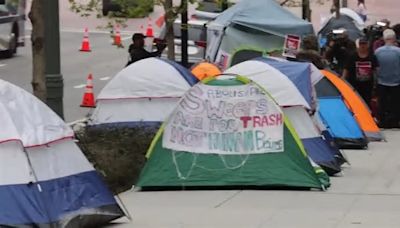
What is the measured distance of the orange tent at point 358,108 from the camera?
16.7 m

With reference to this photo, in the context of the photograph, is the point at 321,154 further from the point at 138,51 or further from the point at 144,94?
the point at 138,51

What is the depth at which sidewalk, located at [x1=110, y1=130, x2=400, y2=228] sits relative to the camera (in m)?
9.91

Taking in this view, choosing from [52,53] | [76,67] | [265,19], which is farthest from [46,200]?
[76,67]

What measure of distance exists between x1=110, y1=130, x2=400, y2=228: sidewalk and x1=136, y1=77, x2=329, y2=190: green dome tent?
0.50 ft

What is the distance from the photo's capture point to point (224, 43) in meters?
20.1

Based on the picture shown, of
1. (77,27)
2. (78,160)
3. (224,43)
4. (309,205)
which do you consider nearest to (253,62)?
(309,205)

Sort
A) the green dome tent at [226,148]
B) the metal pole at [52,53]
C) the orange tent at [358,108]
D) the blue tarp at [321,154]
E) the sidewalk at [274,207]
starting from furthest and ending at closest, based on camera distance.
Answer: the orange tent at [358,108] → the blue tarp at [321,154] → the metal pole at [52,53] → the green dome tent at [226,148] → the sidewalk at [274,207]

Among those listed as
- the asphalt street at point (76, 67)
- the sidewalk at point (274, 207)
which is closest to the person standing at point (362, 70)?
the asphalt street at point (76, 67)

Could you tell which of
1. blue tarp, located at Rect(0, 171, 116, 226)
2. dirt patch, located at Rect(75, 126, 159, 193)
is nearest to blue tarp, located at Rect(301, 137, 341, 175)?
dirt patch, located at Rect(75, 126, 159, 193)

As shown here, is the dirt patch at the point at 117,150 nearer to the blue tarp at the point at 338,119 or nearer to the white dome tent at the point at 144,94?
the white dome tent at the point at 144,94

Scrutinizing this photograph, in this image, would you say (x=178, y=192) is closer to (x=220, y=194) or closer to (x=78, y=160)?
(x=220, y=194)

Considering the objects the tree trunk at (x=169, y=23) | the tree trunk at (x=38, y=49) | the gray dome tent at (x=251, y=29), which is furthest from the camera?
the gray dome tent at (x=251, y=29)

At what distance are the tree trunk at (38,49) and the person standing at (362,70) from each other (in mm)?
8447

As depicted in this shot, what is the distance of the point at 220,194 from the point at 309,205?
3.71 feet
